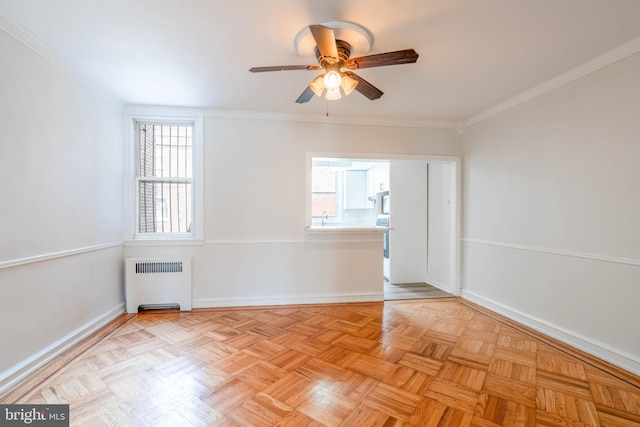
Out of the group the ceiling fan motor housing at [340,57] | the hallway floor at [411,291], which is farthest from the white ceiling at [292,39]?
the hallway floor at [411,291]

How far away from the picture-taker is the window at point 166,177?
353 cm

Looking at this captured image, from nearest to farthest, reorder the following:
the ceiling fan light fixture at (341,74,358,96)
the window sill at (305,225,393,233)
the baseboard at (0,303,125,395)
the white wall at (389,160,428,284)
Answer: the baseboard at (0,303,125,395) < the ceiling fan light fixture at (341,74,358,96) < the window sill at (305,225,393,233) < the white wall at (389,160,428,284)

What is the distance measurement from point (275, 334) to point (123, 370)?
1216 mm

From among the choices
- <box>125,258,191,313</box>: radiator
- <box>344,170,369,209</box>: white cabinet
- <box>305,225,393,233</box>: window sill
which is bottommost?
<box>125,258,191,313</box>: radiator

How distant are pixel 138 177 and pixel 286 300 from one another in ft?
7.69

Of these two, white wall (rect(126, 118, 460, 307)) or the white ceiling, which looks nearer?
the white ceiling

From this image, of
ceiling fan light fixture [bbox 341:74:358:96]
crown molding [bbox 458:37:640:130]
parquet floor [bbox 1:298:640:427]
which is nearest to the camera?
parquet floor [bbox 1:298:640:427]

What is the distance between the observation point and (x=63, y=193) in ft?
7.88

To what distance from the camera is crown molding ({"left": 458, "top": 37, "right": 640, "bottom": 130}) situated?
2149 millimetres

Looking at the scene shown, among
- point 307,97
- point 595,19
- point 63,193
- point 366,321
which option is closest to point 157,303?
point 63,193

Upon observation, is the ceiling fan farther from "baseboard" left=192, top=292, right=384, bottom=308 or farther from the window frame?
"baseboard" left=192, top=292, right=384, bottom=308

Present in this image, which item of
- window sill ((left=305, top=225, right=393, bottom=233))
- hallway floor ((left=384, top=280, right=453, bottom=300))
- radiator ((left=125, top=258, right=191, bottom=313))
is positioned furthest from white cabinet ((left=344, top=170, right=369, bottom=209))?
radiator ((left=125, top=258, right=191, bottom=313))

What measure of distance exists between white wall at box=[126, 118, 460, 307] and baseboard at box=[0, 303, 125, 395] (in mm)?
791

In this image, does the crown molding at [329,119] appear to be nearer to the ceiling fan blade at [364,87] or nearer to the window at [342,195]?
the ceiling fan blade at [364,87]
